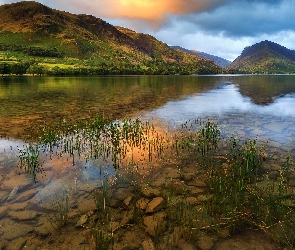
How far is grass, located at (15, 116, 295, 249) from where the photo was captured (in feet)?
27.8

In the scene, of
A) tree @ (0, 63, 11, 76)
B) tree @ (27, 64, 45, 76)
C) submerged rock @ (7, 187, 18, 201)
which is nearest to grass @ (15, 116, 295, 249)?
submerged rock @ (7, 187, 18, 201)

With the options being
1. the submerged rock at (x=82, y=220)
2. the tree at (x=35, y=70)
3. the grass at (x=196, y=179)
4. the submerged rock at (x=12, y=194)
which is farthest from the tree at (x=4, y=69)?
the submerged rock at (x=82, y=220)

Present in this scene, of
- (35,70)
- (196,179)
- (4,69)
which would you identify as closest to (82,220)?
(196,179)

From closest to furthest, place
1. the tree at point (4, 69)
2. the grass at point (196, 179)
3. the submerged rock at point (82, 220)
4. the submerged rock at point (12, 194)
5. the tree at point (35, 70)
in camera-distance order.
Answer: the grass at point (196, 179)
the submerged rock at point (82, 220)
the submerged rock at point (12, 194)
the tree at point (4, 69)
the tree at point (35, 70)

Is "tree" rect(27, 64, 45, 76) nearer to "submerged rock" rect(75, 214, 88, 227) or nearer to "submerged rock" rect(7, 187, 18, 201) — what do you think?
"submerged rock" rect(7, 187, 18, 201)

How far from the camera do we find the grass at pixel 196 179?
8.47m

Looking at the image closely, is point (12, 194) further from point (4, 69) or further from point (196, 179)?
point (4, 69)

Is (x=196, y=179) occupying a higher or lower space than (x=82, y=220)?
higher

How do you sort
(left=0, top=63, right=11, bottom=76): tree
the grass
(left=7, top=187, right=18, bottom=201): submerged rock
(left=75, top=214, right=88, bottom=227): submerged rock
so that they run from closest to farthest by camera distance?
the grass → (left=75, top=214, right=88, bottom=227): submerged rock → (left=7, top=187, right=18, bottom=201): submerged rock → (left=0, top=63, right=11, bottom=76): tree

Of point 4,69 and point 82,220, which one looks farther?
point 4,69

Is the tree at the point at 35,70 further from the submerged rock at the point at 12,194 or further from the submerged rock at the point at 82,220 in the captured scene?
the submerged rock at the point at 82,220

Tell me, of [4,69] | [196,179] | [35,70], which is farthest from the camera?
[35,70]

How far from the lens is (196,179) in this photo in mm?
12578

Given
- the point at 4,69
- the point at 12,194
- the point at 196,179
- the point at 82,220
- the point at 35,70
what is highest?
the point at 4,69
